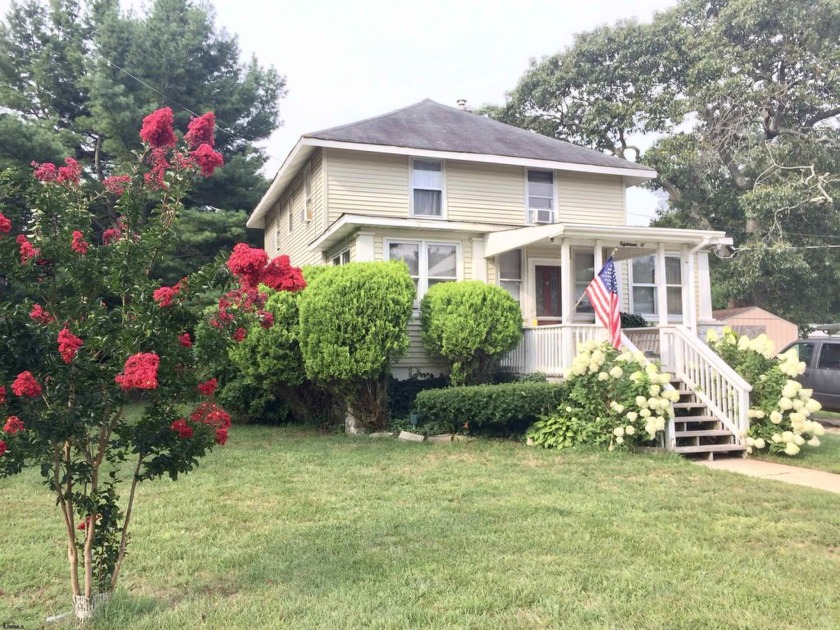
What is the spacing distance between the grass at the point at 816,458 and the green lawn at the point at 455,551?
1586 millimetres

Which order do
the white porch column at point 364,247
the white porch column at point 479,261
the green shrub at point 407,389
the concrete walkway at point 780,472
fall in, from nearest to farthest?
the concrete walkway at point 780,472 < the green shrub at point 407,389 < the white porch column at point 364,247 < the white porch column at point 479,261

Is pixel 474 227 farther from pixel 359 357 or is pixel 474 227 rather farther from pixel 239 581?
pixel 239 581

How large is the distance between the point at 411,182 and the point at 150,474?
11366mm

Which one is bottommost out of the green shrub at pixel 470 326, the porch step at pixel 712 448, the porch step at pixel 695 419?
the porch step at pixel 712 448

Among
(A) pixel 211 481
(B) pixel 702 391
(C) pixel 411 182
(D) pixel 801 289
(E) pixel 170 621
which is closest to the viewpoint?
(E) pixel 170 621

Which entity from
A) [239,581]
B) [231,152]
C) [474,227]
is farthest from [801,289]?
[239,581]

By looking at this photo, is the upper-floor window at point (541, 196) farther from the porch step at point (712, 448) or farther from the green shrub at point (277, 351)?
the porch step at point (712, 448)

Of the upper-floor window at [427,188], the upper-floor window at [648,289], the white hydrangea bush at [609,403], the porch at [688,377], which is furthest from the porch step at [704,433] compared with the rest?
the upper-floor window at [427,188]

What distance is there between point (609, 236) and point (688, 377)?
9.57 ft

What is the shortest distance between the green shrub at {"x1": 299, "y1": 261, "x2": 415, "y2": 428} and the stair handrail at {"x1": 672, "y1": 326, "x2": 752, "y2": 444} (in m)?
4.26

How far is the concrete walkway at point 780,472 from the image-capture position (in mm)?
7020

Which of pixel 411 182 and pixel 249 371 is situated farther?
A: pixel 411 182

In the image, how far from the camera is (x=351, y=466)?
26.0 feet

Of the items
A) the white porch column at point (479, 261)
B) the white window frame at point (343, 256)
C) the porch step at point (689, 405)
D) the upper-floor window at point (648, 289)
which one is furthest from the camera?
the upper-floor window at point (648, 289)
